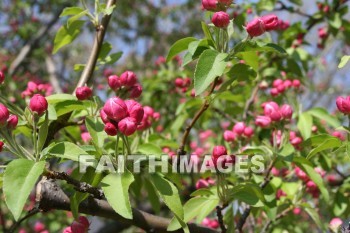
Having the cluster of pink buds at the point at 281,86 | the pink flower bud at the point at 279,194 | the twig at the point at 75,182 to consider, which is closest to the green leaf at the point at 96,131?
the twig at the point at 75,182

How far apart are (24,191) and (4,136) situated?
252 mm

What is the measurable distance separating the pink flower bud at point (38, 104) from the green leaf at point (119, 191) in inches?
10.3

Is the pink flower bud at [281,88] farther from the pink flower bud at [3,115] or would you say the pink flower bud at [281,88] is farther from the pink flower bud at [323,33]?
the pink flower bud at [3,115]

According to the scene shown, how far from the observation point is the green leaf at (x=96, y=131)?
141 centimetres

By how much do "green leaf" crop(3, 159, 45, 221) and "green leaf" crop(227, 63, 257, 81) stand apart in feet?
2.48

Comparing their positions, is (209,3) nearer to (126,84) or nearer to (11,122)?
(126,84)

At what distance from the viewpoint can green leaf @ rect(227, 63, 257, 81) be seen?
161 cm

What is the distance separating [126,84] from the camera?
5.38 ft

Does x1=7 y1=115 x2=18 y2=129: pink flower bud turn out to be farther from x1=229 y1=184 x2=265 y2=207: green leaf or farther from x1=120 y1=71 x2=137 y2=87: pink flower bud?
x1=229 y1=184 x2=265 y2=207: green leaf

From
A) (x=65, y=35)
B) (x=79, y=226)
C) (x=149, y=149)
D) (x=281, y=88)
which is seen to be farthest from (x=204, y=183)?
(x=65, y=35)

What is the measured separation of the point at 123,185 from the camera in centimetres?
118

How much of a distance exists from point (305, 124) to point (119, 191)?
120 centimetres

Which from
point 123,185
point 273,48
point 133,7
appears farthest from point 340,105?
point 133,7

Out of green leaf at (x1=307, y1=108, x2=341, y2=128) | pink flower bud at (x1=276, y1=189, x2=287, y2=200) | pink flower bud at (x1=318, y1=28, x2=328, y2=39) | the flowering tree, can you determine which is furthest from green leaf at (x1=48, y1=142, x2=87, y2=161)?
pink flower bud at (x1=318, y1=28, x2=328, y2=39)
